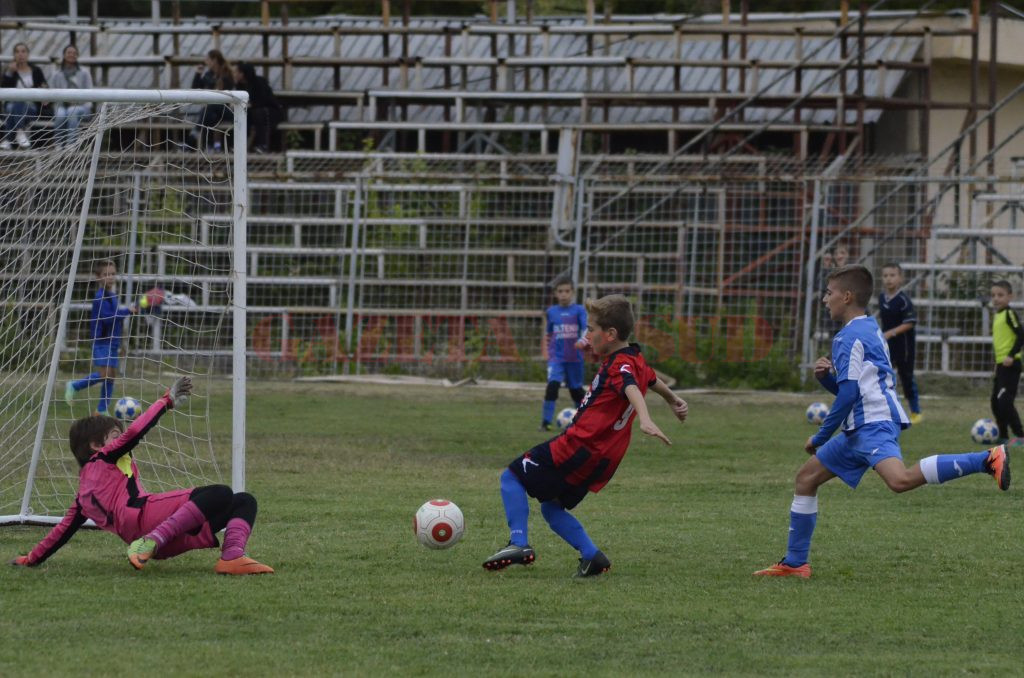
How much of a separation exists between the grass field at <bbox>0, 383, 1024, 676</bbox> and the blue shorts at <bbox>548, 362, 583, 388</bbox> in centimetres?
354

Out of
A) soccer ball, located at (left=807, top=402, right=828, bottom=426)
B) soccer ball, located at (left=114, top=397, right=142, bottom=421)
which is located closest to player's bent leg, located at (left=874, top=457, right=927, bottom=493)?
soccer ball, located at (left=807, top=402, right=828, bottom=426)

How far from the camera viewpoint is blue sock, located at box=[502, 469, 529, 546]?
A: 6.71 meters

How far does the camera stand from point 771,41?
25.9m

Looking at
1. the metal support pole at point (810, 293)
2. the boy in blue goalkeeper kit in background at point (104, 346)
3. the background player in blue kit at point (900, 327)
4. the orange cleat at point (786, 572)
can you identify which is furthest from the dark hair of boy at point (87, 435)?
the metal support pole at point (810, 293)

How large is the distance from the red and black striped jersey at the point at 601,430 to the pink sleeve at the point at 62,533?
229cm

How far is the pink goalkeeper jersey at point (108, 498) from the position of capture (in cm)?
654

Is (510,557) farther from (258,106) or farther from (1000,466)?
(258,106)

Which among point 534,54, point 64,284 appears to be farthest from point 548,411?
point 534,54

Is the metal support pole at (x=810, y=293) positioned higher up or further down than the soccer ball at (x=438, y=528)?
higher up

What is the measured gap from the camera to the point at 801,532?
6.72 meters

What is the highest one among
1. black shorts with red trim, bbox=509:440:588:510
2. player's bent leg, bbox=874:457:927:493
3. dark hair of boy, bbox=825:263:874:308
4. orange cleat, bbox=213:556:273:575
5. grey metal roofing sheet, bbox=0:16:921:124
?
grey metal roofing sheet, bbox=0:16:921:124

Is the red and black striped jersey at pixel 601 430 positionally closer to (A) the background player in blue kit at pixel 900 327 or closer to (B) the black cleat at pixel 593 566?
(B) the black cleat at pixel 593 566

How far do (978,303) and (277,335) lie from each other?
9635mm

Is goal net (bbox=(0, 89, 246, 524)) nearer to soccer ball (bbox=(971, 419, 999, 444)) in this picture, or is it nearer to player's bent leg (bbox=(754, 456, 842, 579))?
player's bent leg (bbox=(754, 456, 842, 579))
